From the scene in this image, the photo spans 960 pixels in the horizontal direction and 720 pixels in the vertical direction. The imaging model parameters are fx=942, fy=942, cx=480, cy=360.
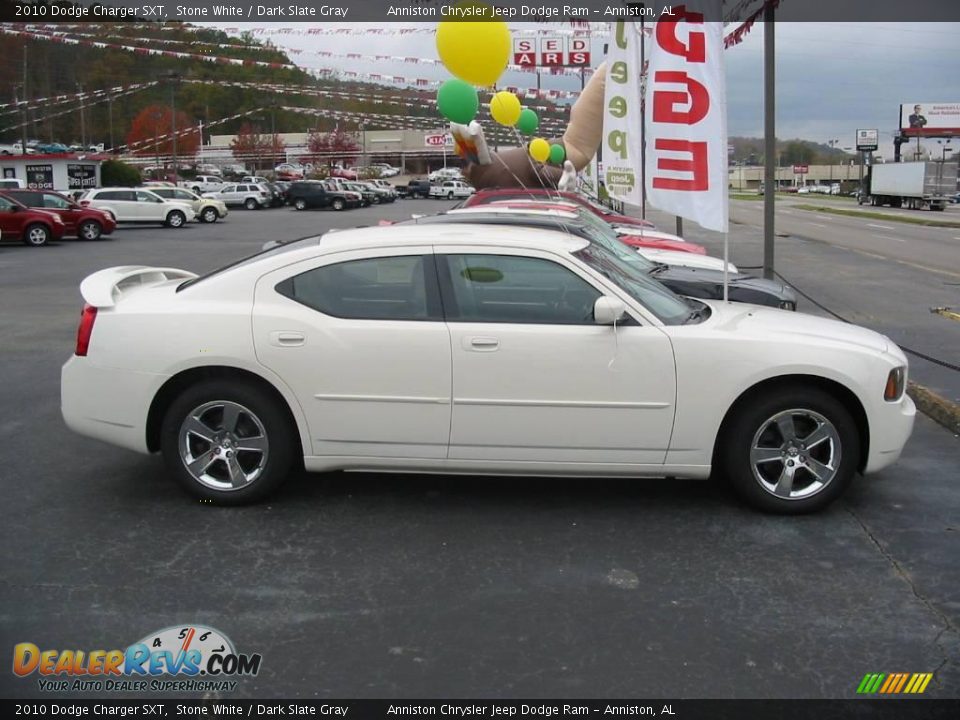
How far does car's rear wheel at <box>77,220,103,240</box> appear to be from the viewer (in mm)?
28891

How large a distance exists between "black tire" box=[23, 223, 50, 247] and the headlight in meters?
25.7

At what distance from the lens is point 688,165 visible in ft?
21.9

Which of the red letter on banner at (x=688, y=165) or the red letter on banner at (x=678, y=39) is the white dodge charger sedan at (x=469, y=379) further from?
the red letter on banner at (x=678, y=39)

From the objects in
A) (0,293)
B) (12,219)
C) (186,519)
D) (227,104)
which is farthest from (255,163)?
(186,519)

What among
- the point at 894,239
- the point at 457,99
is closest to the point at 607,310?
the point at 457,99

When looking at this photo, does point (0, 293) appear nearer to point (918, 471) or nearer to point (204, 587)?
point (204, 587)

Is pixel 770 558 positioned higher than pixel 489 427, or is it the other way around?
pixel 489 427

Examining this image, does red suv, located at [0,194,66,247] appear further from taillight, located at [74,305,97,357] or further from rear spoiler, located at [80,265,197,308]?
taillight, located at [74,305,97,357]

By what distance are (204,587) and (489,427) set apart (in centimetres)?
161

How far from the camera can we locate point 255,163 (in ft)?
364

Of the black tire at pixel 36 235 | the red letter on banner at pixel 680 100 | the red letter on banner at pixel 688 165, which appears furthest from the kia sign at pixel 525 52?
the red letter on banner at pixel 688 165

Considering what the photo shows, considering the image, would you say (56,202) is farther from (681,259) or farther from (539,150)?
(681,259)

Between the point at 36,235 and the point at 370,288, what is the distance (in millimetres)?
24250

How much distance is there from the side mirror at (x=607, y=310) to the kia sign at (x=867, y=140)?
389 feet
